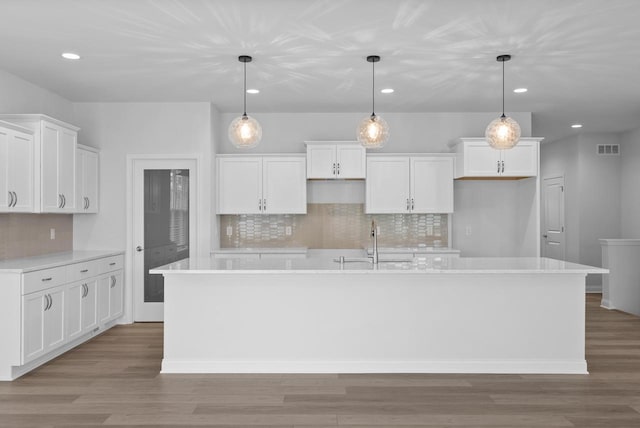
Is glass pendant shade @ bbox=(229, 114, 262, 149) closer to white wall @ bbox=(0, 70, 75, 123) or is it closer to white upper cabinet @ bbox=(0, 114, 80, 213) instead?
white upper cabinet @ bbox=(0, 114, 80, 213)

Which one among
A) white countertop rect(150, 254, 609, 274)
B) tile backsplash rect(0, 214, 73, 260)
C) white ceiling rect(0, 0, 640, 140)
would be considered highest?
white ceiling rect(0, 0, 640, 140)

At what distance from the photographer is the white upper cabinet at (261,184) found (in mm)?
6359

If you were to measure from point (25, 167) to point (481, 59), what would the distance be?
4.31 meters

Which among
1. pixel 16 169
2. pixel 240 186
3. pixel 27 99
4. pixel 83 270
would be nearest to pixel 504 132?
pixel 240 186

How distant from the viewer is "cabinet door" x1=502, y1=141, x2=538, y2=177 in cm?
616

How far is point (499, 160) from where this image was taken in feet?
20.2

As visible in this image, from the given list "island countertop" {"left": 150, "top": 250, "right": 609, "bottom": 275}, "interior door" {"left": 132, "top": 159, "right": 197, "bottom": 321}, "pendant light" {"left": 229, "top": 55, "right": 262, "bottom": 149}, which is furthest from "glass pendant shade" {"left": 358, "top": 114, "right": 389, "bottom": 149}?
"interior door" {"left": 132, "top": 159, "right": 197, "bottom": 321}

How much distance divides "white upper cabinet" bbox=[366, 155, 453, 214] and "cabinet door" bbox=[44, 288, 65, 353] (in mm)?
3684

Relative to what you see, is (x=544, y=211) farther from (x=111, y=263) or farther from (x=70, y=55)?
(x=70, y=55)

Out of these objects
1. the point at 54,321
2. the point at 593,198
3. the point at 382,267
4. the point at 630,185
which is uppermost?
the point at 630,185

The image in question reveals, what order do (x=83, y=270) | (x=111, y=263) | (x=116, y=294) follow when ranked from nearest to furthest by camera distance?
(x=83, y=270) < (x=111, y=263) < (x=116, y=294)

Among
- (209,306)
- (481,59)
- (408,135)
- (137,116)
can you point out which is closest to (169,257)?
(137,116)

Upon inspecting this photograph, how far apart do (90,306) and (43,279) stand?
37.8 inches

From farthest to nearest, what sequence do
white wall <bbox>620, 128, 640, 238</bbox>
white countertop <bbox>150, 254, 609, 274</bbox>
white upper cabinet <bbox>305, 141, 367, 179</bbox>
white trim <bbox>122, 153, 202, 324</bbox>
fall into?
1. white wall <bbox>620, 128, 640, 238</bbox>
2. white upper cabinet <bbox>305, 141, 367, 179</bbox>
3. white trim <bbox>122, 153, 202, 324</bbox>
4. white countertop <bbox>150, 254, 609, 274</bbox>
